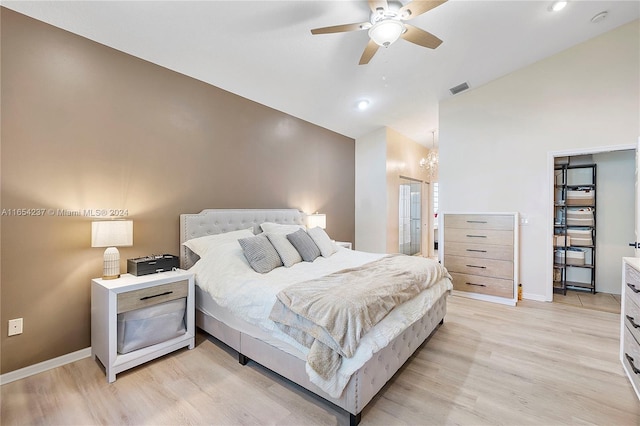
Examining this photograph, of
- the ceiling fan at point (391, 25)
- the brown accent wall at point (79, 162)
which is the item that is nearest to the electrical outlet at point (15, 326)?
the brown accent wall at point (79, 162)

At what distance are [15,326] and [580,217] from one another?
6.65 meters

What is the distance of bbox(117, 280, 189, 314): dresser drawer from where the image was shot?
2189 millimetres

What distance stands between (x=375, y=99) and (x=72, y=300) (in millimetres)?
4431

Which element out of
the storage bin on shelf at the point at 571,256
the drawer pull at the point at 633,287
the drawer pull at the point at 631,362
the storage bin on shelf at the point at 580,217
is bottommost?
the drawer pull at the point at 631,362

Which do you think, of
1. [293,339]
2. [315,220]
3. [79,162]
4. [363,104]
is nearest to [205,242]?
[79,162]

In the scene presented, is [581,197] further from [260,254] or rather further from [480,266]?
[260,254]

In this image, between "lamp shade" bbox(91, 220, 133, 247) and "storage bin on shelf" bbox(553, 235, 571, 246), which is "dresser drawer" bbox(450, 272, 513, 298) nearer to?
"storage bin on shelf" bbox(553, 235, 571, 246)

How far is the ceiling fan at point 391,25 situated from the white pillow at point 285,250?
1958 mm

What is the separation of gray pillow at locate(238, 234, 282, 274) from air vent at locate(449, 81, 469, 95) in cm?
370

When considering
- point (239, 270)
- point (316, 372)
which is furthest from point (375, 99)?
point (316, 372)

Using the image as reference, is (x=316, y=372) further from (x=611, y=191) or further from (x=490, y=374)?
(x=611, y=191)

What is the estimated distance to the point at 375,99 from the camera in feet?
14.6

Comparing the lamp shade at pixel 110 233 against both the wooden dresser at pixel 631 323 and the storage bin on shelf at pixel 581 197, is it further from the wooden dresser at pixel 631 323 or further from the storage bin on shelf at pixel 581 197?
the storage bin on shelf at pixel 581 197

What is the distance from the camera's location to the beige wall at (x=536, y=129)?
11.4ft
